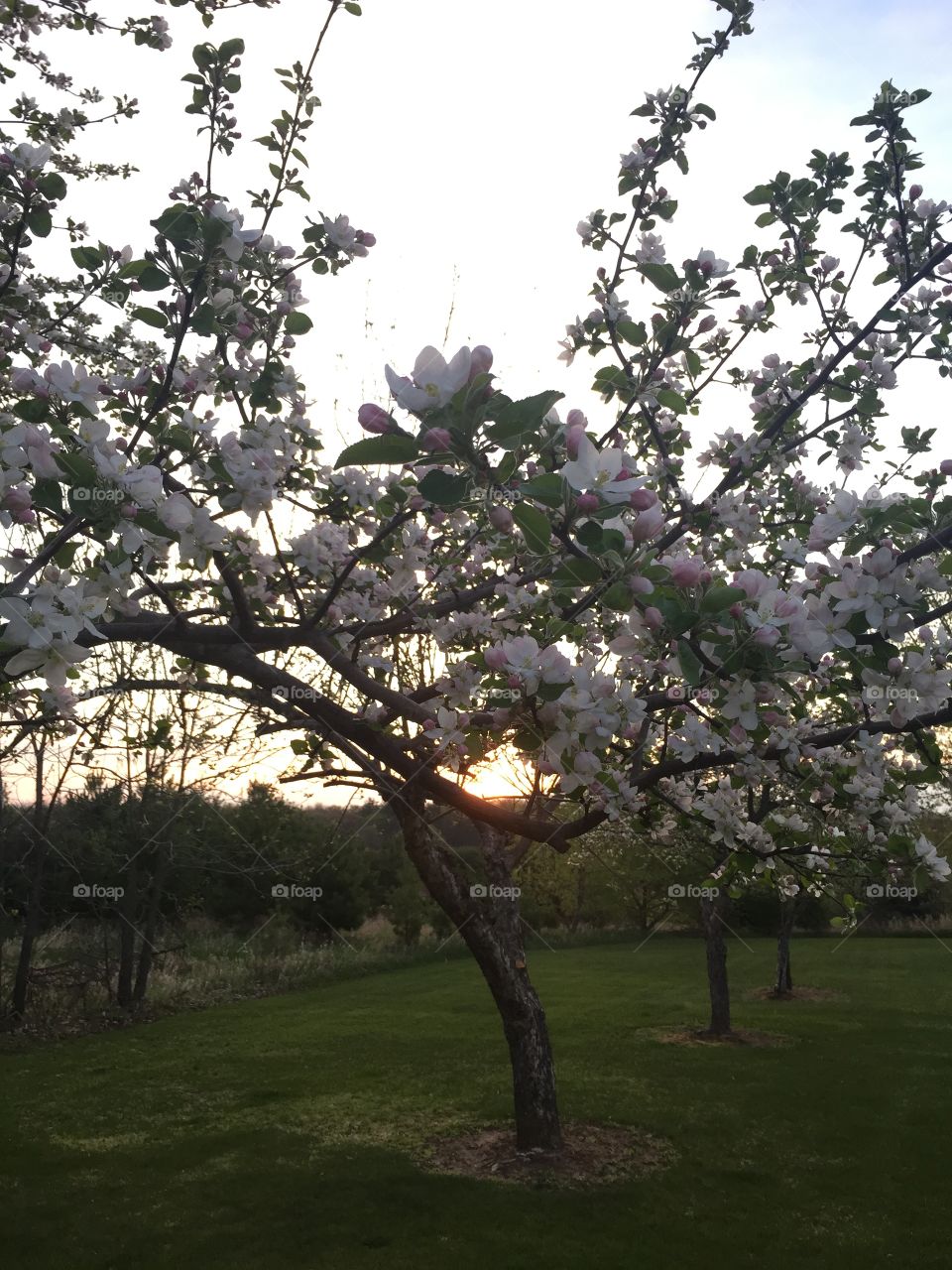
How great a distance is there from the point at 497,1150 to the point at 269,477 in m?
6.29

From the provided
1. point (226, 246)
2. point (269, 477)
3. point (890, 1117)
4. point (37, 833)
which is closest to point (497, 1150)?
point (890, 1117)

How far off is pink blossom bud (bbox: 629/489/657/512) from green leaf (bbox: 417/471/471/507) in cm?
29

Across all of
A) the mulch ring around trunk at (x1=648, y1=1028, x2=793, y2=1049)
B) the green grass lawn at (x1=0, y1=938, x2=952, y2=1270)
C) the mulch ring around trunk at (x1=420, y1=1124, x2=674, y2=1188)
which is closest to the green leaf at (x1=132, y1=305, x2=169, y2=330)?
the green grass lawn at (x1=0, y1=938, x2=952, y2=1270)

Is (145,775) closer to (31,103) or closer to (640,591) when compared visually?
(31,103)

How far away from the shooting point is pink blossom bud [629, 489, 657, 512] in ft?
5.20

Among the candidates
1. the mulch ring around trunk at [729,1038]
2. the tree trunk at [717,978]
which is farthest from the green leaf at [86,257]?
the mulch ring around trunk at [729,1038]

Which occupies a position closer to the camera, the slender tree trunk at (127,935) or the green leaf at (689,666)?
the green leaf at (689,666)

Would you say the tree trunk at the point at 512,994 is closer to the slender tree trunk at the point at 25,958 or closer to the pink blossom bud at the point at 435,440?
the pink blossom bud at the point at 435,440

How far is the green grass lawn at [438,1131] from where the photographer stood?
18.3ft

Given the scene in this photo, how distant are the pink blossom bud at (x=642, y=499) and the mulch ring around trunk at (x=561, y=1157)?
616 centimetres

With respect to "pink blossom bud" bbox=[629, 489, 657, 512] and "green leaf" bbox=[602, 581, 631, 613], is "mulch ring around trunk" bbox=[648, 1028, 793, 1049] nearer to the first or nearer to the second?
"green leaf" bbox=[602, 581, 631, 613]

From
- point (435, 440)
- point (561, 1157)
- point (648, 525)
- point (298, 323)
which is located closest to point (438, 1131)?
point (561, 1157)

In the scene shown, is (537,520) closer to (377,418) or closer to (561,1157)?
(377,418)

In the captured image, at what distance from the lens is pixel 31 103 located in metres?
4.45
